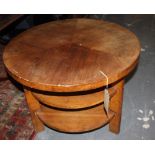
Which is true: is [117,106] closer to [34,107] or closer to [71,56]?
[71,56]

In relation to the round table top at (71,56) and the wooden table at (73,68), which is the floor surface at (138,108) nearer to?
the wooden table at (73,68)

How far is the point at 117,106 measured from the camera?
151 centimetres

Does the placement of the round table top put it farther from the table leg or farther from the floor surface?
the floor surface

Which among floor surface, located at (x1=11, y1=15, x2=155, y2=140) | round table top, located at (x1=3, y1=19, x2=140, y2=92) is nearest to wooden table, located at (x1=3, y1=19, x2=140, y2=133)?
round table top, located at (x1=3, y1=19, x2=140, y2=92)

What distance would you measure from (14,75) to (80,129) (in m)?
0.58

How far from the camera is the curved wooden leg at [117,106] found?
143cm

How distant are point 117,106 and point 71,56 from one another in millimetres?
458

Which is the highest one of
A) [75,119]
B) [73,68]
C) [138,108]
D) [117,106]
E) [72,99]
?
[73,68]

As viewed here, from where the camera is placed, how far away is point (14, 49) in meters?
1.48

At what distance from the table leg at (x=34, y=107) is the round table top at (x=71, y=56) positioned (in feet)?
0.77

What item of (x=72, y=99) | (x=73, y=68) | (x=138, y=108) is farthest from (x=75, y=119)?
(x=138, y=108)

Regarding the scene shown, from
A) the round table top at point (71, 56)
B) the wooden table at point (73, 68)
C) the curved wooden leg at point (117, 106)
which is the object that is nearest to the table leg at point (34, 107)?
the wooden table at point (73, 68)

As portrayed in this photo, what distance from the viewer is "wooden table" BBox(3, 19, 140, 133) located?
121cm
